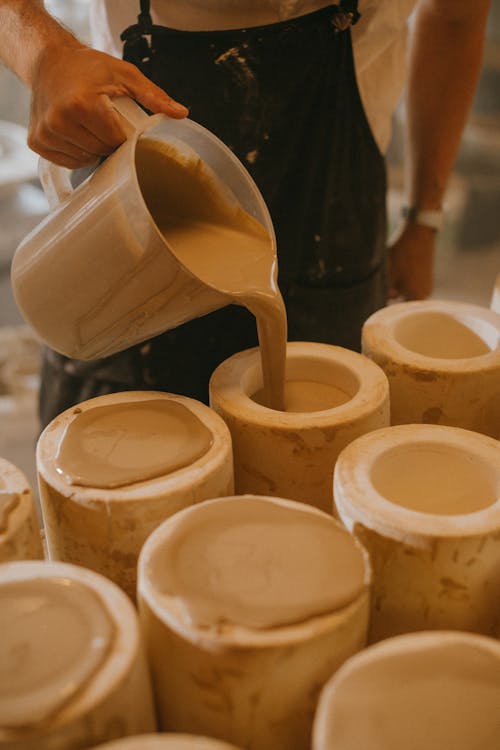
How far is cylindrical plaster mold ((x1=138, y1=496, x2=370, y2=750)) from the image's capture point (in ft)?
2.05

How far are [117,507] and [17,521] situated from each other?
0.33 feet

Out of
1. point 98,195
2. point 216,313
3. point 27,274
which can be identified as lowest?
point 216,313

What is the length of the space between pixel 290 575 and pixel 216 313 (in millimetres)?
809

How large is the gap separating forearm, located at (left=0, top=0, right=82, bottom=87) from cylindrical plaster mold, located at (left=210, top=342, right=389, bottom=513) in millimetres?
499

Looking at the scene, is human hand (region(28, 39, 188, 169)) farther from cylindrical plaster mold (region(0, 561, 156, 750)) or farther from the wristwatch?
the wristwatch

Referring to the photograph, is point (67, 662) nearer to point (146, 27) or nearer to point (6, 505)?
point (6, 505)

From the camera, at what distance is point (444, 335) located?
50.2 inches

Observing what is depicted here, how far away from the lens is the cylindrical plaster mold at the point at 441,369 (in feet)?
3.54

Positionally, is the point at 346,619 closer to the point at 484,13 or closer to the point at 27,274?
the point at 27,274

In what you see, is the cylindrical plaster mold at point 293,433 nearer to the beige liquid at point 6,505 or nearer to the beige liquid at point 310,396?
the beige liquid at point 310,396

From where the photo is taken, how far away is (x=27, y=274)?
101 cm

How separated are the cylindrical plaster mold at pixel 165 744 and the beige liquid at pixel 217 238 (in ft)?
1.85

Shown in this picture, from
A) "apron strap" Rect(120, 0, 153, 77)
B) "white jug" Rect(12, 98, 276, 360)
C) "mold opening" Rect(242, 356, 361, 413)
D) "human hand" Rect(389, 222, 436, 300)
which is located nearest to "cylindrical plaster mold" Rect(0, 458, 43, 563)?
"white jug" Rect(12, 98, 276, 360)

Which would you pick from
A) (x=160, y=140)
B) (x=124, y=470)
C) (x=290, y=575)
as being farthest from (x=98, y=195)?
(x=290, y=575)
